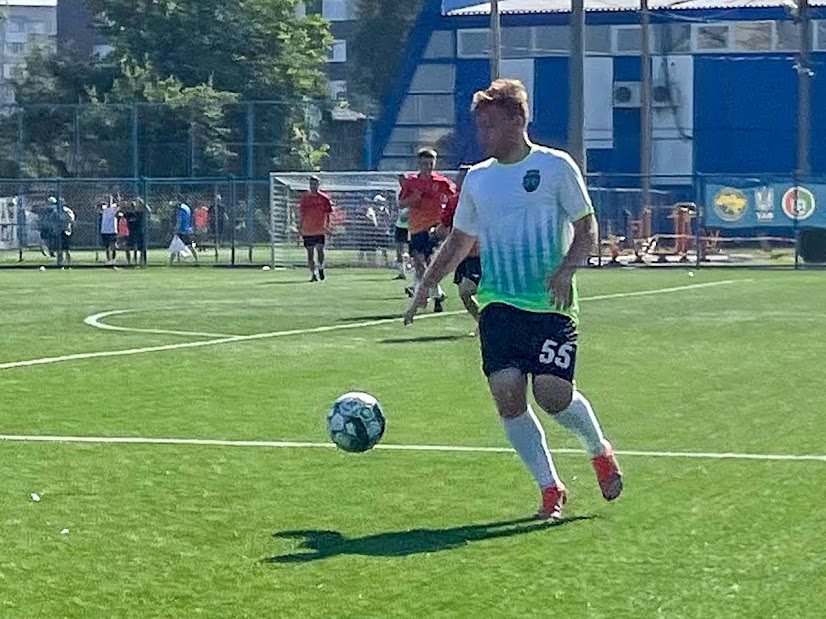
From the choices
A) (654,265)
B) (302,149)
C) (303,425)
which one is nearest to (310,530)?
(303,425)

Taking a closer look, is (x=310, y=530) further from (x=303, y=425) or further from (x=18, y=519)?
(x=303, y=425)

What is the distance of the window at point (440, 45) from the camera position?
71.8 meters

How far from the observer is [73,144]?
63281 mm

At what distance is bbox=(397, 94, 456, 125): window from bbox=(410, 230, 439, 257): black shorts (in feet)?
150

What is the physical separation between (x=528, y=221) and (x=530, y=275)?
24 cm

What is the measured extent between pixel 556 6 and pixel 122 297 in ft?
157

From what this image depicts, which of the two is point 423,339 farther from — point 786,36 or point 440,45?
point 786,36

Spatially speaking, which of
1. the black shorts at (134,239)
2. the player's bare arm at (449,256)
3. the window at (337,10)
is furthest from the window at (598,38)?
the player's bare arm at (449,256)

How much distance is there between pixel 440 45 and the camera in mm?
72000

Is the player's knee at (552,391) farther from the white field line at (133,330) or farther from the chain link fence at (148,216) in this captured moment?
the chain link fence at (148,216)

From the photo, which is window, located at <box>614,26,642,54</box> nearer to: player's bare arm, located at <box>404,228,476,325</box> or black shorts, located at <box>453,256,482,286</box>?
black shorts, located at <box>453,256,482,286</box>

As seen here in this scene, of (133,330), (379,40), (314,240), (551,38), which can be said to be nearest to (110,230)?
(314,240)

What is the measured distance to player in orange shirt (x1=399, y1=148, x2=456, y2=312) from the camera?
23094 mm

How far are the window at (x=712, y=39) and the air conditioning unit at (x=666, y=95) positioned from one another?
2439 mm
